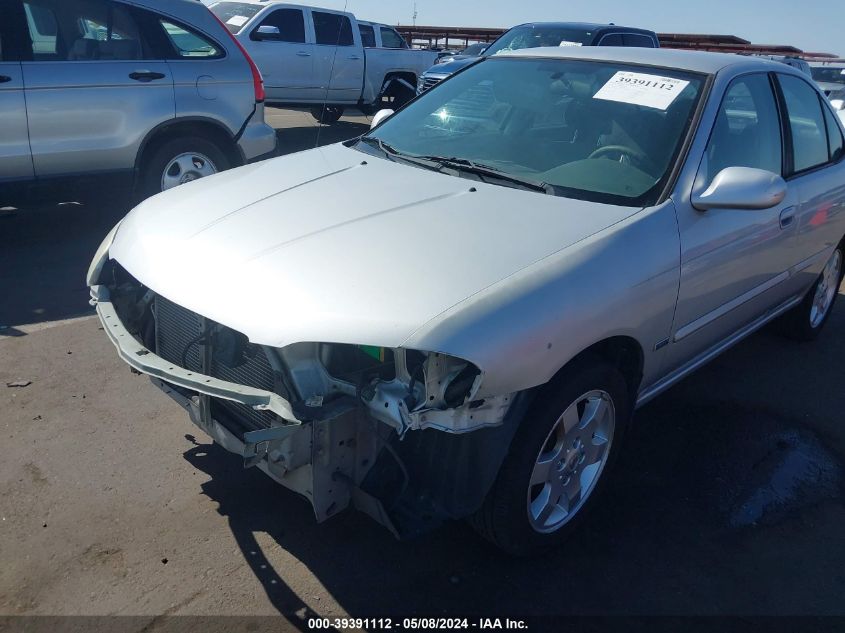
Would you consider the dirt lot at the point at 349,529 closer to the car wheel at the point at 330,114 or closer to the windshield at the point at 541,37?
the windshield at the point at 541,37

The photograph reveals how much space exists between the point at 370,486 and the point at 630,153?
1.80 meters

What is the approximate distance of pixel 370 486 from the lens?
2.44m

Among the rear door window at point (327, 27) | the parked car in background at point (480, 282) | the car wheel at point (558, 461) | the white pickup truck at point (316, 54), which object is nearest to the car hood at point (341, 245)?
the parked car in background at point (480, 282)

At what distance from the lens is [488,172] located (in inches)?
127

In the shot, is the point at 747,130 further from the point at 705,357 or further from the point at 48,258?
the point at 48,258

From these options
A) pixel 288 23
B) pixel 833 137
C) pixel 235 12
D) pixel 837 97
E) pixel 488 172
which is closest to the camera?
pixel 488 172

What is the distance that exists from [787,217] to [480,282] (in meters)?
2.14

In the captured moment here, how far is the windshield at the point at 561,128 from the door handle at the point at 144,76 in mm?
2947

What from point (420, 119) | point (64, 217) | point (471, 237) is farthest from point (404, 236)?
point (64, 217)

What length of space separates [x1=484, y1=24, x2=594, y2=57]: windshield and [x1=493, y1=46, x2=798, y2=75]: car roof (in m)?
7.17

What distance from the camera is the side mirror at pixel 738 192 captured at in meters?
2.96

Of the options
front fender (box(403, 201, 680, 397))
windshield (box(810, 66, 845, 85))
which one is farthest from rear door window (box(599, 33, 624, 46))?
front fender (box(403, 201, 680, 397))

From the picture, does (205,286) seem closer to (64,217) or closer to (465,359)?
(465,359)

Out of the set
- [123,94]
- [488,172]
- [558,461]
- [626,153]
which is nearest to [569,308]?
[558,461]
